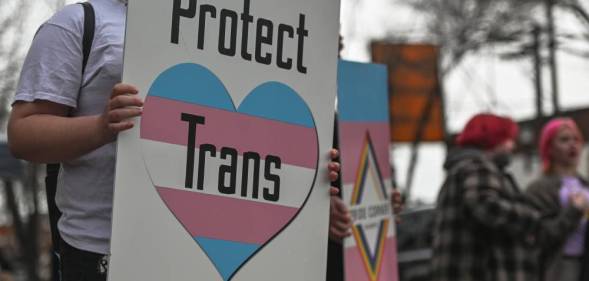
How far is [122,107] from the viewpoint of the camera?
89.0 inches

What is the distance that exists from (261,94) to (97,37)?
0.40 m

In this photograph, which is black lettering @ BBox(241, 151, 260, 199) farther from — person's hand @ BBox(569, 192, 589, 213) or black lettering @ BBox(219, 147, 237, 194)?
person's hand @ BBox(569, 192, 589, 213)

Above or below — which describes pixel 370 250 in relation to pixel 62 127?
below

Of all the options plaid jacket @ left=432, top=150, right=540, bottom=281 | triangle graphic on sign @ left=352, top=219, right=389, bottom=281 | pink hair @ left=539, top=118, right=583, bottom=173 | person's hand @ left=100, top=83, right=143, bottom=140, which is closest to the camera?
person's hand @ left=100, top=83, right=143, bottom=140

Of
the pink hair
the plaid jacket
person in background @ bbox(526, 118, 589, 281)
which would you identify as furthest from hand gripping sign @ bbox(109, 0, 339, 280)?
the pink hair

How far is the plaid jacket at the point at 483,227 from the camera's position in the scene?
222 inches

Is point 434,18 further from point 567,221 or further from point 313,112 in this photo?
point 313,112

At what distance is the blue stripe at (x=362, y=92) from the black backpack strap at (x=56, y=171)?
58.5 inches

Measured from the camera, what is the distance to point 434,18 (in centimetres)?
1784

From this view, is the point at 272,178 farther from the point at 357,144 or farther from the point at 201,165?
the point at 357,144

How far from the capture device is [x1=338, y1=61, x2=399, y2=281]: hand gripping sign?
382 cm

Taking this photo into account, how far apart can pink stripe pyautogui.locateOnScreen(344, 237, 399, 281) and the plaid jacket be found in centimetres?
172

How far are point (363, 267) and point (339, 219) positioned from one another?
291 millimetres

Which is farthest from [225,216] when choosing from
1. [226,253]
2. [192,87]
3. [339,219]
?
[339,219]
